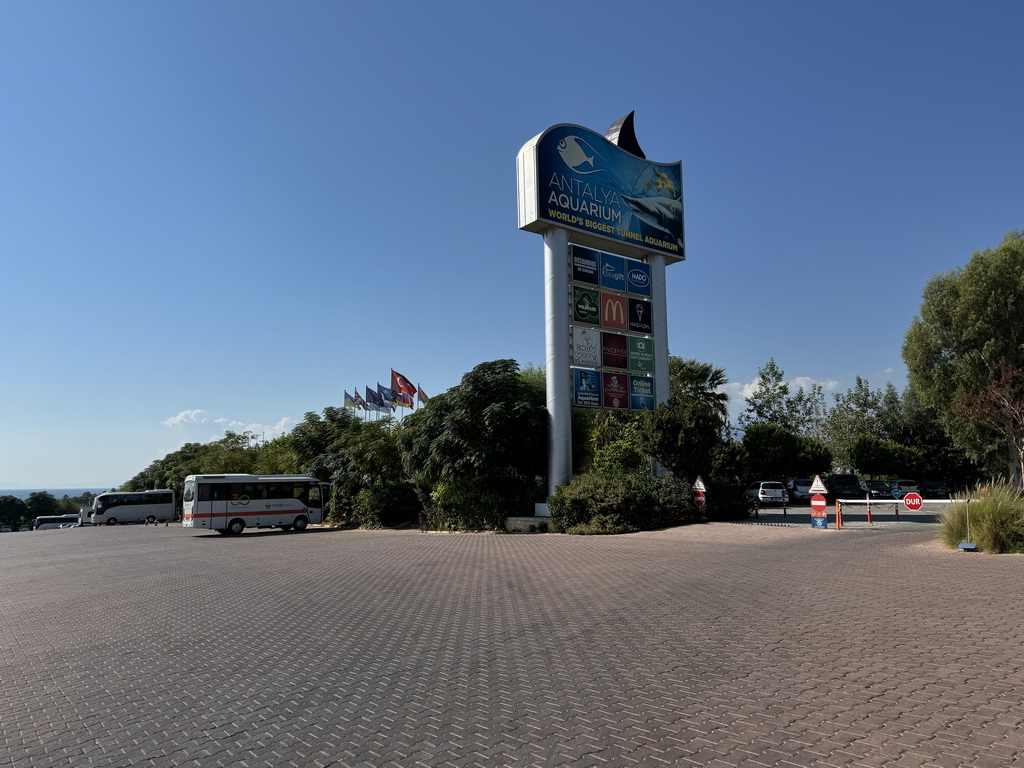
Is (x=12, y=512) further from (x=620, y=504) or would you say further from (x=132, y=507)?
(x=620, y=504)

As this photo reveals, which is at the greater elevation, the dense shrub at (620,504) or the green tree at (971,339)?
the green tree at (971,339)

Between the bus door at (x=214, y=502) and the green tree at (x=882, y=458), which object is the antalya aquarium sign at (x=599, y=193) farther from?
the green tree at (x=882, y=458)

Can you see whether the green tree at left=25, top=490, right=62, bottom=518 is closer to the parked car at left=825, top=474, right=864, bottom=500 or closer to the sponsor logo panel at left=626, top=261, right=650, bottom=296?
the sponsor logo panel at left=626, top=261, right=650, bottom=296

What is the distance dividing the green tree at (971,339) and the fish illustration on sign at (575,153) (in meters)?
20.8

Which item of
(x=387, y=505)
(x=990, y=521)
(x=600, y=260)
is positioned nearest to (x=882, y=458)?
(x=600, y=260)

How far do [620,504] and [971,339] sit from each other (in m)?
23.3

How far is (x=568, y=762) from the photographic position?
447 centimetres

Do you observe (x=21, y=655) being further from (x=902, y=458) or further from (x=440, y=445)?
(x=902, y=458)

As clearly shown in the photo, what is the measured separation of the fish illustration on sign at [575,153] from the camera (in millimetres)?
28844

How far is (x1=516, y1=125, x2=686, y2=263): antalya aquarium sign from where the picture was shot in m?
28.2

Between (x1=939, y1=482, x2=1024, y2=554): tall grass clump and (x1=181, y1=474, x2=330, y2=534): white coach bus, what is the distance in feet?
94.1

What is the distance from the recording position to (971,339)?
117ft

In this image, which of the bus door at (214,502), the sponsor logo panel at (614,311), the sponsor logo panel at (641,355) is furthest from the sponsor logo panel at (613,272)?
the bus door at (214,502)

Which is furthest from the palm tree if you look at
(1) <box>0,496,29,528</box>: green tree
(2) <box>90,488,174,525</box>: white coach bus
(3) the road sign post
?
(1) <box>0,496,29,528</box>: green tree
